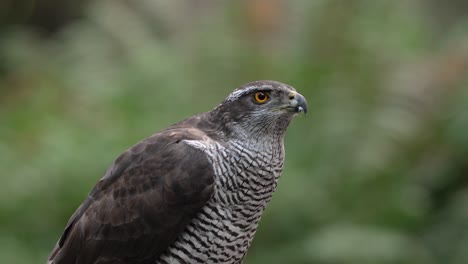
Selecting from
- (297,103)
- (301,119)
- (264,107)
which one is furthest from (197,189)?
(301,119)

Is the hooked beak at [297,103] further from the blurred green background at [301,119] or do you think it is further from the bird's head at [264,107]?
the blurred green background at [301,119]

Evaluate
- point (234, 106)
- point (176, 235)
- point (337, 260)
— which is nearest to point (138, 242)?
point (176, 235)

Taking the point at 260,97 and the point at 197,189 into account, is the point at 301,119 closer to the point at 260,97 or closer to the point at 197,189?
the point at 260,97

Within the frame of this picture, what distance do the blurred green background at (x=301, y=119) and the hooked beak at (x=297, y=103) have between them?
92.6 inches

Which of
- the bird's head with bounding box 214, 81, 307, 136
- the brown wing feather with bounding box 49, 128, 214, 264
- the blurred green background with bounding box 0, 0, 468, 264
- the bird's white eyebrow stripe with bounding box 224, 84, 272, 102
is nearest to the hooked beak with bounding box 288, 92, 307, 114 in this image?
the bird's head with bounding box 214, 81, 307, 136

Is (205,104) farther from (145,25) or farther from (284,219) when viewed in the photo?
(145,25)

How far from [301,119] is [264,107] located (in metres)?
3.23

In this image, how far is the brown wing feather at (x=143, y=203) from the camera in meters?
3.77

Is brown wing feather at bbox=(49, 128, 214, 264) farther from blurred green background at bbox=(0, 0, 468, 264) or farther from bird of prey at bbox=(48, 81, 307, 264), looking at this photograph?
blurred green background at bbox=(0, 0, 468, 264)

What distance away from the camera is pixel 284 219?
6539 millimetres

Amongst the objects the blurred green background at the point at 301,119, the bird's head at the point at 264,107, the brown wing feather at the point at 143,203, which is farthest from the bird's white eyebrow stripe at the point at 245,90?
the blurred green background at the point at 301,119

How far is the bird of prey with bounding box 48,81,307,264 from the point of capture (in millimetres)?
3766

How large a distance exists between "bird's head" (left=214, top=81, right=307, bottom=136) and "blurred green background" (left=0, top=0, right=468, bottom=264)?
2.33 m

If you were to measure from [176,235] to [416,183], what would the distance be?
3.45 m
